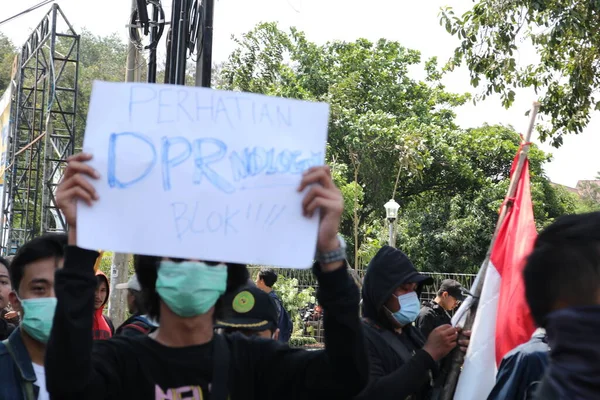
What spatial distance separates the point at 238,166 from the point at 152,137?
0.78 ft

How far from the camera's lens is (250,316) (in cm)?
389

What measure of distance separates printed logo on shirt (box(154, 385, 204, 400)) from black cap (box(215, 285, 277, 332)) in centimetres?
160

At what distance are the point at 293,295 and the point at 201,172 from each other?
46.6 ft

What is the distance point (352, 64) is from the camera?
109ft

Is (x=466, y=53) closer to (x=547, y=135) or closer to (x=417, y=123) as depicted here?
(x=547, y=135)

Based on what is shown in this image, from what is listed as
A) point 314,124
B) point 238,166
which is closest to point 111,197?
point 238,166

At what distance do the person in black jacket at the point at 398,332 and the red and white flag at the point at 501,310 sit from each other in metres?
0.22

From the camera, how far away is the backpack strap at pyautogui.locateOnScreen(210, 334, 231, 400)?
2219 millimetres

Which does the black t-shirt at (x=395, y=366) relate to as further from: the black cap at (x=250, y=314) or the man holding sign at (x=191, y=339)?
the man holding sign at (x=191, y=339)

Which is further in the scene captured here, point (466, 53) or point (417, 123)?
point (417, 123)

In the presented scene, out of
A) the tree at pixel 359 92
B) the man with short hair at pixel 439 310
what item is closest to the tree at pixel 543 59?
the man with short hair at pixel 439 310

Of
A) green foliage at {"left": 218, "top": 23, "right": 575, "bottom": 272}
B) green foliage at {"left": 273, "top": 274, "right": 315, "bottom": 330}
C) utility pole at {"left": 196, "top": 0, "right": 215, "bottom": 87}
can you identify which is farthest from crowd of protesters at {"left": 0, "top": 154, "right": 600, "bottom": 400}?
green foliage at {"left": 218, "top": 23, "right": 575, "bottom": 272}

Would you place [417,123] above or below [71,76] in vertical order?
below

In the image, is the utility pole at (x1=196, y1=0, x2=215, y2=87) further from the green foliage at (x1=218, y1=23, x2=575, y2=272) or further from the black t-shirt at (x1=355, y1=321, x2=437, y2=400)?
the green foliage at (x1=218, y1=23, x2=575, y2=272)
